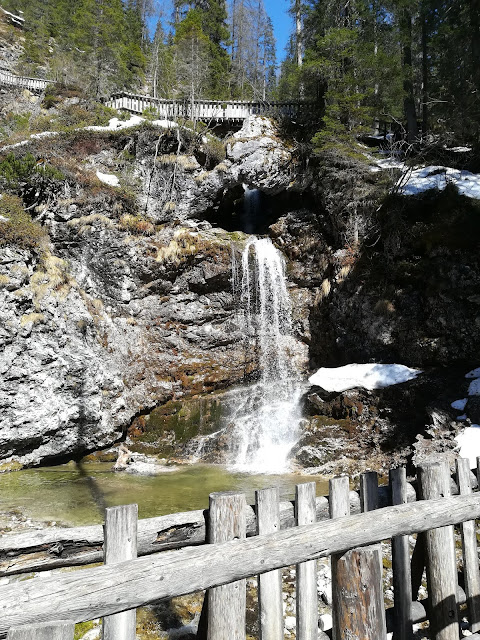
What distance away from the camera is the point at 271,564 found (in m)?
2.13

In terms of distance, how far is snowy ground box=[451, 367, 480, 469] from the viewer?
7645mm

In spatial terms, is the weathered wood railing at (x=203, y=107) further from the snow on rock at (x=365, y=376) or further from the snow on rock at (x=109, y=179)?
the snow on rock at (x=365, y=376)

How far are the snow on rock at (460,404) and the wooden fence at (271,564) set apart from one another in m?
6.53

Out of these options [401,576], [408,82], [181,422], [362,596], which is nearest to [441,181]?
[408,82]

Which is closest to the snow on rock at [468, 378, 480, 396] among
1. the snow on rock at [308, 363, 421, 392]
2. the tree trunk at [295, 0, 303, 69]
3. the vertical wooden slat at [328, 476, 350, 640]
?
the snow on rock at [308, 363, 421, 392]

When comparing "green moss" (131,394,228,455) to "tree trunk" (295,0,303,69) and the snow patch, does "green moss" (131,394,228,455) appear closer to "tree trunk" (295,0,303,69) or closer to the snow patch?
the snow patch

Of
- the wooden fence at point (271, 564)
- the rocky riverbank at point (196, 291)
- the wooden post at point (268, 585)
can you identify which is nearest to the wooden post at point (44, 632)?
the wooden fence at point (271, 564)

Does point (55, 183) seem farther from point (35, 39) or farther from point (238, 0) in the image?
point (238, 0)

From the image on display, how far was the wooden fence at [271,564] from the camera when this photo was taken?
1.68 metres

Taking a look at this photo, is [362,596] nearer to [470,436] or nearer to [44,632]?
[44,632]

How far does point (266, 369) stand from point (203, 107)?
17013 mm

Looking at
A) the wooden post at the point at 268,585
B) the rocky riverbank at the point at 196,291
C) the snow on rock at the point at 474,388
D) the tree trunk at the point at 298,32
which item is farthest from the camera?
the tree trunk at the point at 298,32

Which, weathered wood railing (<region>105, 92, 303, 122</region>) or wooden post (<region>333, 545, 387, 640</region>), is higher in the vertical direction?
weathered wood railing (<region>105, 92, 303, 122</region>)

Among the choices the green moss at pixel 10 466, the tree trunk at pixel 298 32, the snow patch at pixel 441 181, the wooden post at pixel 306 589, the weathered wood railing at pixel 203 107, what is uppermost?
the tree trunk at pixel 298 32
